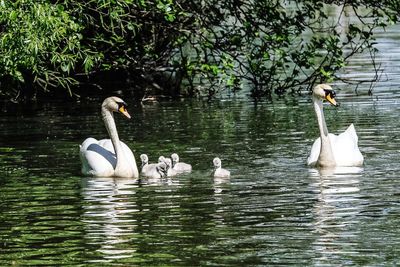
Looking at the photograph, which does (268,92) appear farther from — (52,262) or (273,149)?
(52,262)

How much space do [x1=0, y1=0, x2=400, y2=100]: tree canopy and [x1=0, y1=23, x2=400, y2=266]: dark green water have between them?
42.4 inches

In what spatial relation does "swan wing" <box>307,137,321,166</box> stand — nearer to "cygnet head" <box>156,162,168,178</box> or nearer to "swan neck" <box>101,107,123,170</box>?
"cygnet head" <box>156,162,168,178</box>

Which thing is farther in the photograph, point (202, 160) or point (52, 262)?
point (202, 160)

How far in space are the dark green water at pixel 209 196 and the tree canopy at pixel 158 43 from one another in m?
1.08

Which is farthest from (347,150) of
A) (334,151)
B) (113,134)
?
(113,134)

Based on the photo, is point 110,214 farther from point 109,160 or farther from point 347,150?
point 347,150

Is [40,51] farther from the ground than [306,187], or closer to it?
farther from the ground

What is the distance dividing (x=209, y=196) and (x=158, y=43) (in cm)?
1338

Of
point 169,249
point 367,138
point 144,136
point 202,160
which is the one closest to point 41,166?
point 202,160

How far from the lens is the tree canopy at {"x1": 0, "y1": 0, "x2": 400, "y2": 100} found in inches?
740

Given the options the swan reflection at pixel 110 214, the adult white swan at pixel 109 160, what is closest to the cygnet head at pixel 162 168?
the swan reflection at pixel 110 214

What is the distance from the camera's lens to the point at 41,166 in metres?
17.7

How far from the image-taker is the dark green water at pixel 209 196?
11.5 meters

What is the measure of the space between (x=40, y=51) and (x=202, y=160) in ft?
10.7
